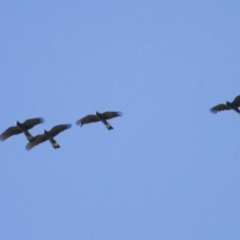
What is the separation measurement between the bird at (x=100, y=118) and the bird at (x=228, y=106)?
618cm

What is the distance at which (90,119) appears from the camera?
61.5 meters

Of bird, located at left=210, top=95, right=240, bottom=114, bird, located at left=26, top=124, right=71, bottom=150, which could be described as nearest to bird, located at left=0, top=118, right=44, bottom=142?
bird, located at left=26, top=124, right=71, bottom=150

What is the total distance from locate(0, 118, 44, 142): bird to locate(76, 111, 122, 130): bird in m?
2.86

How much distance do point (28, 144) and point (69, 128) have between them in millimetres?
2781

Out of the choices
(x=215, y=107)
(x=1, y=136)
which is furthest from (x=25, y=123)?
(x=215, y=107)

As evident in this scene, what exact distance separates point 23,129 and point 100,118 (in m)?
4.38

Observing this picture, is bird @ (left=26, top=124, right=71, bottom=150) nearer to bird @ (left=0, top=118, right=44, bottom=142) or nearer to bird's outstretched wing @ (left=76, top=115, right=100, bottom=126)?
bird @ (left=0, top=118, right=44, bottom=142)

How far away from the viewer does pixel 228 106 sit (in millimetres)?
61438

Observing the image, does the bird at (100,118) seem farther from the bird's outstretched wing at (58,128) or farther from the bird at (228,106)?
the bird at (228,106)

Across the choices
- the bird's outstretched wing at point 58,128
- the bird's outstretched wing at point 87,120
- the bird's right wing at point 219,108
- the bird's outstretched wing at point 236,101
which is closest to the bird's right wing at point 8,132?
the bird's outstretched wing at point 58,128

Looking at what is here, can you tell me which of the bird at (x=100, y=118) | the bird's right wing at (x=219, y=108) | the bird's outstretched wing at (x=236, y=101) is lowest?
the bird's outstretched wing at (x=236, y=101)

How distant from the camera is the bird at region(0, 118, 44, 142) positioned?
197 ft

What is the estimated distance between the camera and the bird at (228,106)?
2402 inches

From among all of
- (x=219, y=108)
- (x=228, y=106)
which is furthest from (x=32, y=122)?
(x=228, y=106)
